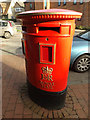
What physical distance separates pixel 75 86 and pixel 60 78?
1264mm

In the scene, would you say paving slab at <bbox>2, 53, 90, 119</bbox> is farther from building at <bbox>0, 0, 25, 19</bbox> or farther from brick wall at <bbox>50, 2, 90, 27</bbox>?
building at <bbox>0, 0, 25, 19</bbox>

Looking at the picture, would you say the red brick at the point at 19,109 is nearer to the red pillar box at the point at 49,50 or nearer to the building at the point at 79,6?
the red pillar box at the point at 49,50

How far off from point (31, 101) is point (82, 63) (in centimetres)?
221

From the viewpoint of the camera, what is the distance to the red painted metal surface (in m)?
1.47

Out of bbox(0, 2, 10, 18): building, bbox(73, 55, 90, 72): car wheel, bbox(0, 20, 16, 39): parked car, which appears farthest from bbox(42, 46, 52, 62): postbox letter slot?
bbox(0, 2, 10, 18): building

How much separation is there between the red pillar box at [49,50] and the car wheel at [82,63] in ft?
5.68

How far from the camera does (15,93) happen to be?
8.69ft

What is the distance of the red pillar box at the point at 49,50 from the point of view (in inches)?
58.5

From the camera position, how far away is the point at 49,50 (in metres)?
1.67

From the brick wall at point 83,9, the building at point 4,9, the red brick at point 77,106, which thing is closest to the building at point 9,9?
the building at point 4,9

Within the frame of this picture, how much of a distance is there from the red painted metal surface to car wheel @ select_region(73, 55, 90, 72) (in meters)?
1.74

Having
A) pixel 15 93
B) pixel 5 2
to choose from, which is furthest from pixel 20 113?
pixel 5 2

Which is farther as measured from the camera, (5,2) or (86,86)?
(5,2)

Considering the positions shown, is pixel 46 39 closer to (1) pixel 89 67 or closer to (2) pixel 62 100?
(2) pixel 62 100
